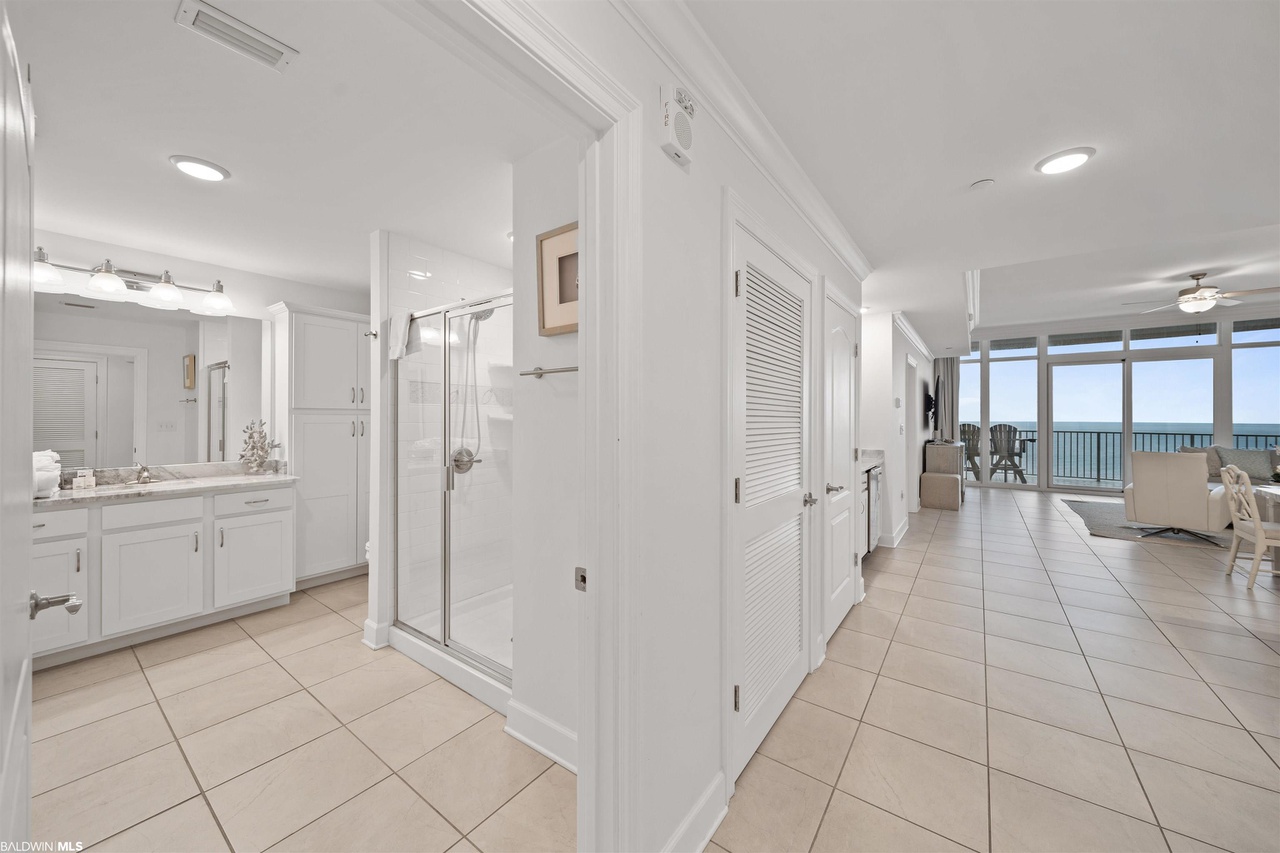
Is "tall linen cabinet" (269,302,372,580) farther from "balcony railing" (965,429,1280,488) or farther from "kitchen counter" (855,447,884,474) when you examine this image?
"balcony railing" (965,429,1280,488)

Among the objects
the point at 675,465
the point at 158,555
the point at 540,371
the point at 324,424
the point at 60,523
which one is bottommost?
the point at 158,555

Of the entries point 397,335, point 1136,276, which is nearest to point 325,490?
point 397,335

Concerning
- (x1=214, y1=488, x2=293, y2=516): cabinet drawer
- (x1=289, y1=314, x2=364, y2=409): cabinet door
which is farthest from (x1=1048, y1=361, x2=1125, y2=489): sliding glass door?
(x1=214, y1=488, x2=293, y2=516): cabinet drawer

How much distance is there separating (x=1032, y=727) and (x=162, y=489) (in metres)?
4.66

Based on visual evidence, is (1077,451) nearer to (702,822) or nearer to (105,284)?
(702,822)

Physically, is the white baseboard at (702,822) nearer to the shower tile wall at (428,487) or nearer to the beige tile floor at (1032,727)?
the beige tile floor at (1032,727)

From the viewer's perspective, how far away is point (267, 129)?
1.89 m

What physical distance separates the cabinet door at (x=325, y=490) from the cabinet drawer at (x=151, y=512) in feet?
2.17

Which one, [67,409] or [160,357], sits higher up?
[160,357]

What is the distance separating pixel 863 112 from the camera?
1771 mm

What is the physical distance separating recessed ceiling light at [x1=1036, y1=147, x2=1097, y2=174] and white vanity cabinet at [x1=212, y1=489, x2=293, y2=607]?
4.70 metres

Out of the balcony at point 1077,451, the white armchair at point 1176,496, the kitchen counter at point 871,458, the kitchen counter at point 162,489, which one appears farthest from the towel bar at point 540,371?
the balcony at point 1077,451

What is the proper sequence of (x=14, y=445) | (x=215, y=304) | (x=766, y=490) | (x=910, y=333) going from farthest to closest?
(x=910, y=333)
(x=215, y=304)
(x=766, y=490)
(x=14, y=445)

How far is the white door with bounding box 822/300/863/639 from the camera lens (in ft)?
9.01
